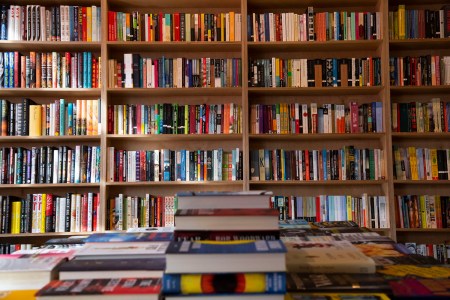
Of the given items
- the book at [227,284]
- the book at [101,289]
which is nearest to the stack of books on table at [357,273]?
the book at [227,284]

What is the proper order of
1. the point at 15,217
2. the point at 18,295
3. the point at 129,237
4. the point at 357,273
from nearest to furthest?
the point at 18,295, the point at 357,273, the point at 129,237, the point at 15,217

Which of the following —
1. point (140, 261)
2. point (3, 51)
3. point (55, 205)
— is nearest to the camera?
point (140, 261)

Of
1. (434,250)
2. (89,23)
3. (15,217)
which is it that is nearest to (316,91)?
(434,250)

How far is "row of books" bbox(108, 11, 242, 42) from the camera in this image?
3322 mm

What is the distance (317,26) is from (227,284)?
283cm

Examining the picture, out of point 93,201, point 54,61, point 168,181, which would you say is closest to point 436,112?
point 168,181

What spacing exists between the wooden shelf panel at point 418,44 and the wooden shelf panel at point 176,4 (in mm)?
1131

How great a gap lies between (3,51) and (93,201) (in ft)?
4.18

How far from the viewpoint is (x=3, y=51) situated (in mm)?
3473

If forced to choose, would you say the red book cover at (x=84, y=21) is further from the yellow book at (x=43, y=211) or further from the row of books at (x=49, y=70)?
the yellow book at (x=43, y=211)

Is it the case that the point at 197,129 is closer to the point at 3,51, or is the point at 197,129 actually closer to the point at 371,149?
the point at 371,149

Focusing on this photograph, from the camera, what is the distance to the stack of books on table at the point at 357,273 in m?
0.90

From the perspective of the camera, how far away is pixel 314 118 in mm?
3338

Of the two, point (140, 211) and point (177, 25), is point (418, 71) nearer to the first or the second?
point (177, 25)
